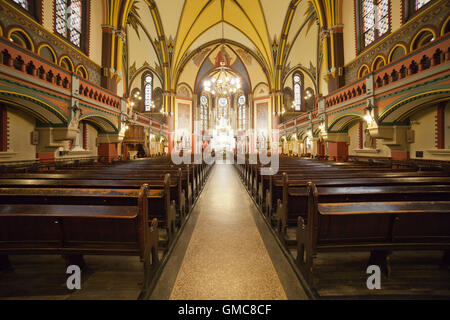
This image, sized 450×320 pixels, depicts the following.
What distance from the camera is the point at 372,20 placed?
8.80 m

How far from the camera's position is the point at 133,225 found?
1931mm

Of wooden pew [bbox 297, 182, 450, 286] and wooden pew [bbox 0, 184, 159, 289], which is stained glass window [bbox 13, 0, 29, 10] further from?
wooden pew [bbox 297, 182, 450, 286]

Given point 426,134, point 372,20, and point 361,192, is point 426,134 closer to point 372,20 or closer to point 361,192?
point 372,20

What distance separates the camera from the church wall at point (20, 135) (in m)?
6.43

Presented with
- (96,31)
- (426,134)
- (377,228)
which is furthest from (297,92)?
(377,228)

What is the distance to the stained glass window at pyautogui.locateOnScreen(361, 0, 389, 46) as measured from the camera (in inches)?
322

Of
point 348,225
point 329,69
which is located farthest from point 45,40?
point 329,69

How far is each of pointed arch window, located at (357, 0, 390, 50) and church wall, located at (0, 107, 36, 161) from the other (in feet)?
46.6

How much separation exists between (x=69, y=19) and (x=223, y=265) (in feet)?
38.3

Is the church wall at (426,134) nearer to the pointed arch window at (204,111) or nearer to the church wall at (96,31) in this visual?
the church wall at (96,31)

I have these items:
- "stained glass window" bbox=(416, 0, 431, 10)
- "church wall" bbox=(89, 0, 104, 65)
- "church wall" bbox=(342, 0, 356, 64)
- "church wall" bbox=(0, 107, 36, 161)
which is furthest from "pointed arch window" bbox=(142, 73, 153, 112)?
"stained glass window" bbox=(416, 0, 431, 10)

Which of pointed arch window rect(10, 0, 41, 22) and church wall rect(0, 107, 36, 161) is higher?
pointed arch window rect(10, 0, 41, 22)

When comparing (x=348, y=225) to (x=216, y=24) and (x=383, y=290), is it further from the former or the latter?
(x=216, y=24)

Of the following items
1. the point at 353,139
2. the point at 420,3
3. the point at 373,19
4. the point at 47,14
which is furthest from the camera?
the point at 353,139
